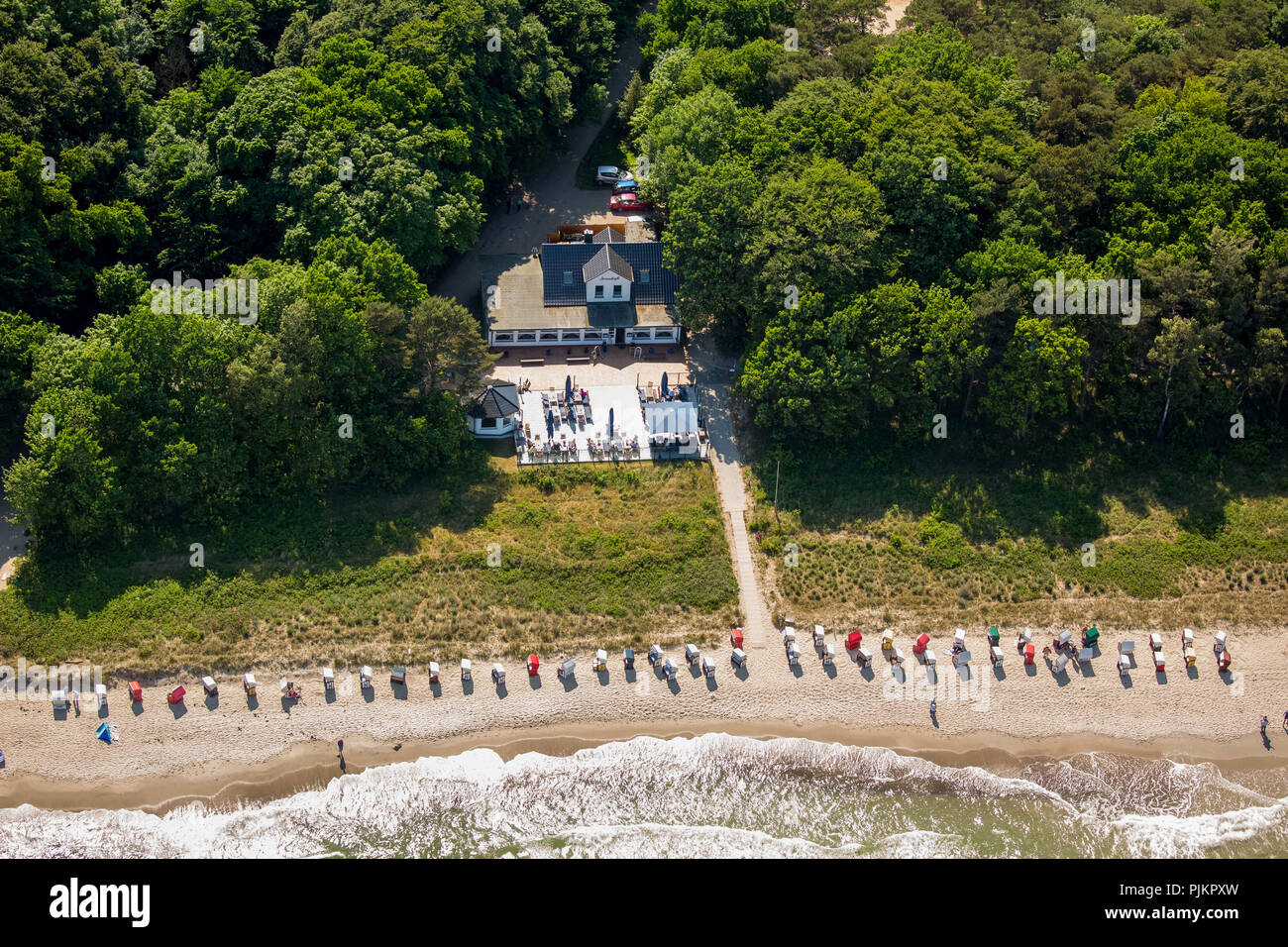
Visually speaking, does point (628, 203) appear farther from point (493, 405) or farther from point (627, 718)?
point (627, 718)

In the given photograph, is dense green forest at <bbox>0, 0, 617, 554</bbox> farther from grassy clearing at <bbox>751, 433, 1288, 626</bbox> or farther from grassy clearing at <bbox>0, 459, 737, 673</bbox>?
grassy clearing at <bbox>751, 433, 1288, 626</bbox>

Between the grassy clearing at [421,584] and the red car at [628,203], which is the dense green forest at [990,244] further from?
the grassy clearing at [421,584]

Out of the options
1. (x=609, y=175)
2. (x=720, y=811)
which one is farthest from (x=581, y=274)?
(x=720, y=811)

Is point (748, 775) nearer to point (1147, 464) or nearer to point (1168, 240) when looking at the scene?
point (1147, 464)

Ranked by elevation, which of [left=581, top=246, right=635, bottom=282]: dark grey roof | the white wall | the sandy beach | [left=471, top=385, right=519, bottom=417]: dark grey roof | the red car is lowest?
the sandy beach

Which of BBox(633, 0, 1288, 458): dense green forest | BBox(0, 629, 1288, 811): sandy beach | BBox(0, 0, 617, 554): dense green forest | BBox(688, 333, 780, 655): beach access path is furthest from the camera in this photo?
BBox(633, 0, 1288, 458): dense green forest

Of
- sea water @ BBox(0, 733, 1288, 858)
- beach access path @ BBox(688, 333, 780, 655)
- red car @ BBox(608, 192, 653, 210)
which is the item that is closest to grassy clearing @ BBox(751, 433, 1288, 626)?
beach access path @ BBox(688, 333, 780, 655)

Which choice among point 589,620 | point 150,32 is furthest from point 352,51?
point 589,620
